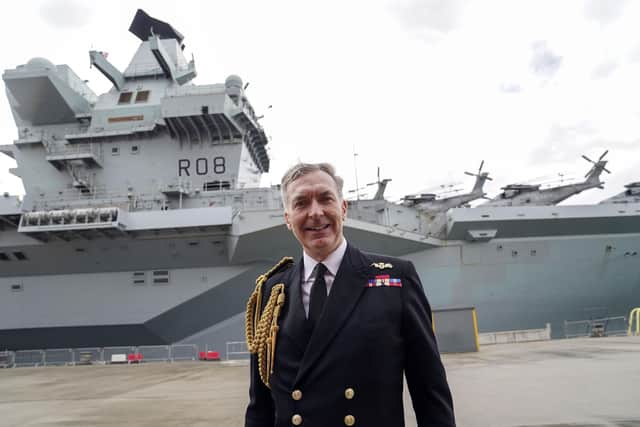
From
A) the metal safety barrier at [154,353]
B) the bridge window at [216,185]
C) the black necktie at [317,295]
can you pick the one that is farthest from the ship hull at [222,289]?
the black necktie at [317,295]

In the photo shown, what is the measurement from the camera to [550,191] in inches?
651

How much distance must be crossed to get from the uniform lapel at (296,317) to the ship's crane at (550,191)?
55.7 feet

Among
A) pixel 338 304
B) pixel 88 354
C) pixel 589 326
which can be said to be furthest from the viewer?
pixel 589 326

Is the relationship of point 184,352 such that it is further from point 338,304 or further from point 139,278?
point 338,304

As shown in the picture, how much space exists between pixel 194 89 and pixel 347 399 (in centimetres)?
1832

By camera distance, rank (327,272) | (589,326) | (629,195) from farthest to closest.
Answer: (629,195) → (589,326) → (327,272)

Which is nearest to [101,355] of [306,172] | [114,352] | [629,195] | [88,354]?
[88,354]

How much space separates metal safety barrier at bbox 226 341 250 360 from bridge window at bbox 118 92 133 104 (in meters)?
12.0

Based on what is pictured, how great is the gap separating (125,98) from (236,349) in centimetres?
1250

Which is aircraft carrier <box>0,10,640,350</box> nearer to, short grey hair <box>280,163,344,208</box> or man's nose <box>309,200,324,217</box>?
short grey hair <box>280,163,344,208</box>

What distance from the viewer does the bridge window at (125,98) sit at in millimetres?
18428

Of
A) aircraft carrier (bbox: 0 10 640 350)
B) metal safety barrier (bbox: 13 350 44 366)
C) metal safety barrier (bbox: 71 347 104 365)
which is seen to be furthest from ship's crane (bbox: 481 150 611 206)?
metal safety barrier (bbox: 13 350 44 366)

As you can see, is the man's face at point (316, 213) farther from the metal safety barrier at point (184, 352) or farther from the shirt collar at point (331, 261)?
the metal safety barrier at point (184, 352)

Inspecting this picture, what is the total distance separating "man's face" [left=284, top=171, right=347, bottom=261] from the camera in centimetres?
159
